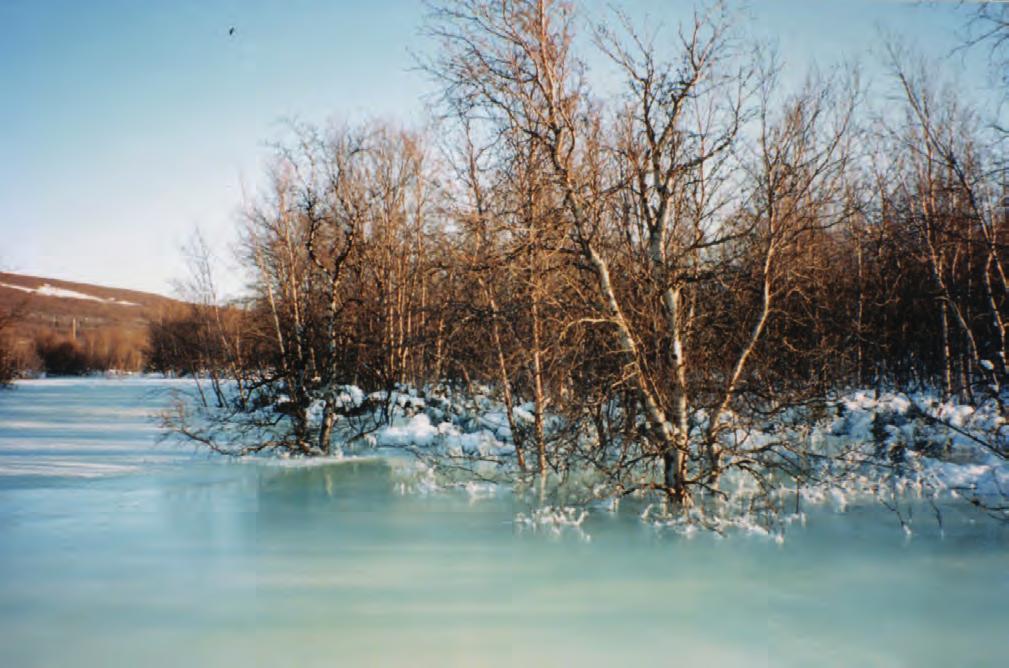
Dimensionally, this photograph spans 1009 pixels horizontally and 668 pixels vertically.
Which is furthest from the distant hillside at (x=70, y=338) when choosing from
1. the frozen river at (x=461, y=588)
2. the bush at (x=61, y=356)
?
the frozen river at (x=461, y=588)

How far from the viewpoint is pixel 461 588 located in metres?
6.43

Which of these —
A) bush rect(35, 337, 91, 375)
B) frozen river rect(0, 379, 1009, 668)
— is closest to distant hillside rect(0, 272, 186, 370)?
bush rect(35, 337, 91, 375)

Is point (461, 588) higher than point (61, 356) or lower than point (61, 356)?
lower

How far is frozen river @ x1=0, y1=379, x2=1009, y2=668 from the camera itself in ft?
16.9

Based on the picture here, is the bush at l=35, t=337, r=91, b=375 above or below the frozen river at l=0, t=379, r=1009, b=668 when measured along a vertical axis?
above

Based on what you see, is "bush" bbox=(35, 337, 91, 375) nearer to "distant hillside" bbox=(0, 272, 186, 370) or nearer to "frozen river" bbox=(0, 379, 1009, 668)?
"distant hillside" bbox=(0, 272, 186, 370)

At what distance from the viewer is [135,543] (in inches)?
313

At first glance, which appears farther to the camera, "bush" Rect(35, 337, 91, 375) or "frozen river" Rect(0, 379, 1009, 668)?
"bush" Rect(35, 337, 91, 375)

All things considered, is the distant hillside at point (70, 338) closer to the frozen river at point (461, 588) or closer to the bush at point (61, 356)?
the bush at point (61, 356)

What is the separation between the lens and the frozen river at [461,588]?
16.9 feet

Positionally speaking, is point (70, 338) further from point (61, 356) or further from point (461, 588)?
point (461, 588)

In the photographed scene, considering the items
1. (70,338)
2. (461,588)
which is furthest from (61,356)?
(461,588)

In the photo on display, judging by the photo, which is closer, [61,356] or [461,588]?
[461,588]

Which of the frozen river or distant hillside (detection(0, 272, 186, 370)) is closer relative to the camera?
the frozen river
